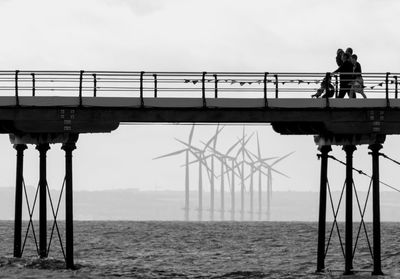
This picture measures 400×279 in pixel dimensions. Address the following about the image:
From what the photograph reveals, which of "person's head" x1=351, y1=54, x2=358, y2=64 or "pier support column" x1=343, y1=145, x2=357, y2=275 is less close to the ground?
"person's head" x1=351, y1=54, x2=358, y2=64

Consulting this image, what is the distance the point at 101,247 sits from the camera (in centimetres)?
7569

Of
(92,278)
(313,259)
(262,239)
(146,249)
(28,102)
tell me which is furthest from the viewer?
(262,239)

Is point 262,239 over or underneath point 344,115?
underneath

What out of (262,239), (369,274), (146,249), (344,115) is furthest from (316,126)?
(262,239)

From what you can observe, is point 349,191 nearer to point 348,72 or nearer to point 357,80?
point 357,80

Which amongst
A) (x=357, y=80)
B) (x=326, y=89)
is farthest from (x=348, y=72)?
(x=326, y=89)

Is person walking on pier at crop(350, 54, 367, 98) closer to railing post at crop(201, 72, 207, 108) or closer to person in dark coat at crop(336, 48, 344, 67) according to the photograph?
person in dark coat at crop(336, 48, 344, 67)

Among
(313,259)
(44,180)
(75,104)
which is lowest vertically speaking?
(313,259)

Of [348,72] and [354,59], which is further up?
[354,59]

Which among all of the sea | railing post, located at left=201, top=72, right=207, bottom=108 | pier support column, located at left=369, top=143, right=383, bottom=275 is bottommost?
the sea

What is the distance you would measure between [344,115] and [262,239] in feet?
169

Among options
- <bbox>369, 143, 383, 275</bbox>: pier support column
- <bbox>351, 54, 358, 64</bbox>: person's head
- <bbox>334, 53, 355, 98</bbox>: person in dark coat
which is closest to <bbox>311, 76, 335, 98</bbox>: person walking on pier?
<bbox>334, 53, 355, 98</bbox>: person in dark coat

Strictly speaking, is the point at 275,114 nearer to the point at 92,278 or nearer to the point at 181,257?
the point at 92,278

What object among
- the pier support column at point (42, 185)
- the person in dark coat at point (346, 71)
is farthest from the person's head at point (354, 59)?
the pier support column at point (42, 185)
